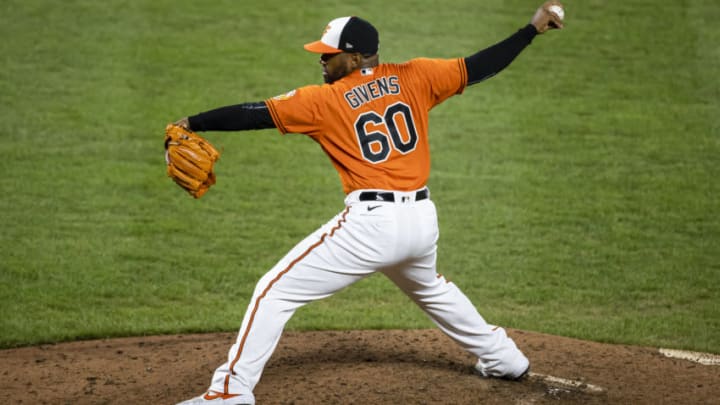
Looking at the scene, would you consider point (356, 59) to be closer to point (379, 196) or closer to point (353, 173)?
point (353, 173)

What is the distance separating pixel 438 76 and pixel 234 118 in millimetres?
1022

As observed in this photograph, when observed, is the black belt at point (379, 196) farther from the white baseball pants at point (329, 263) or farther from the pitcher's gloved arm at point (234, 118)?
the pitcher's gloved arm at point (234, 118)

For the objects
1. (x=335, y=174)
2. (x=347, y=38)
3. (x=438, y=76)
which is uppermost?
(x=347, y=38)

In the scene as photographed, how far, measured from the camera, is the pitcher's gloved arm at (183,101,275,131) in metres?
4.64

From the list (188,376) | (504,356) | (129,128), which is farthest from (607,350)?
(129,128)

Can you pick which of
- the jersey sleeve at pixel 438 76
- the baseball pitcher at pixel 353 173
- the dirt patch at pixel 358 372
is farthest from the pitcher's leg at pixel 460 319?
the jersey sleeve at pixel 438 76

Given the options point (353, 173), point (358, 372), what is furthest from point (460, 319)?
point (353, 173)

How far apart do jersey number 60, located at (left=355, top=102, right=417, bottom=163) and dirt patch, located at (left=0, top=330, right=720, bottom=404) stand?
47.1 inches

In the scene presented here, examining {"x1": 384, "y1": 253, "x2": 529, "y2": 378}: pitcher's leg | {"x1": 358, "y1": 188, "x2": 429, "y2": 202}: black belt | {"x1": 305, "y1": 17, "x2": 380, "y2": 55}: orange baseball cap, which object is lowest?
{"x1": 384, "y1": 253, "x2": 529, "y2": 378}: pitcher's leg

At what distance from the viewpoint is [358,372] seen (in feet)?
17.2

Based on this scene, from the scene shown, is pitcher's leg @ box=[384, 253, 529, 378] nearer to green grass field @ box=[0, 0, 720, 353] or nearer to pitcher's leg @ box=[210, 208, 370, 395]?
pitcher's leg @ box=[210, 208, 370, 395]

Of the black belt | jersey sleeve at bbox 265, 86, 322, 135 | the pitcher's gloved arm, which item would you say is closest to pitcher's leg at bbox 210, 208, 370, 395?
the black belt

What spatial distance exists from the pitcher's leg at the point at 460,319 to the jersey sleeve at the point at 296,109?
852 mm

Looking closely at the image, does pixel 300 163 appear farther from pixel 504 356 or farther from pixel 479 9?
pixel 504 356
